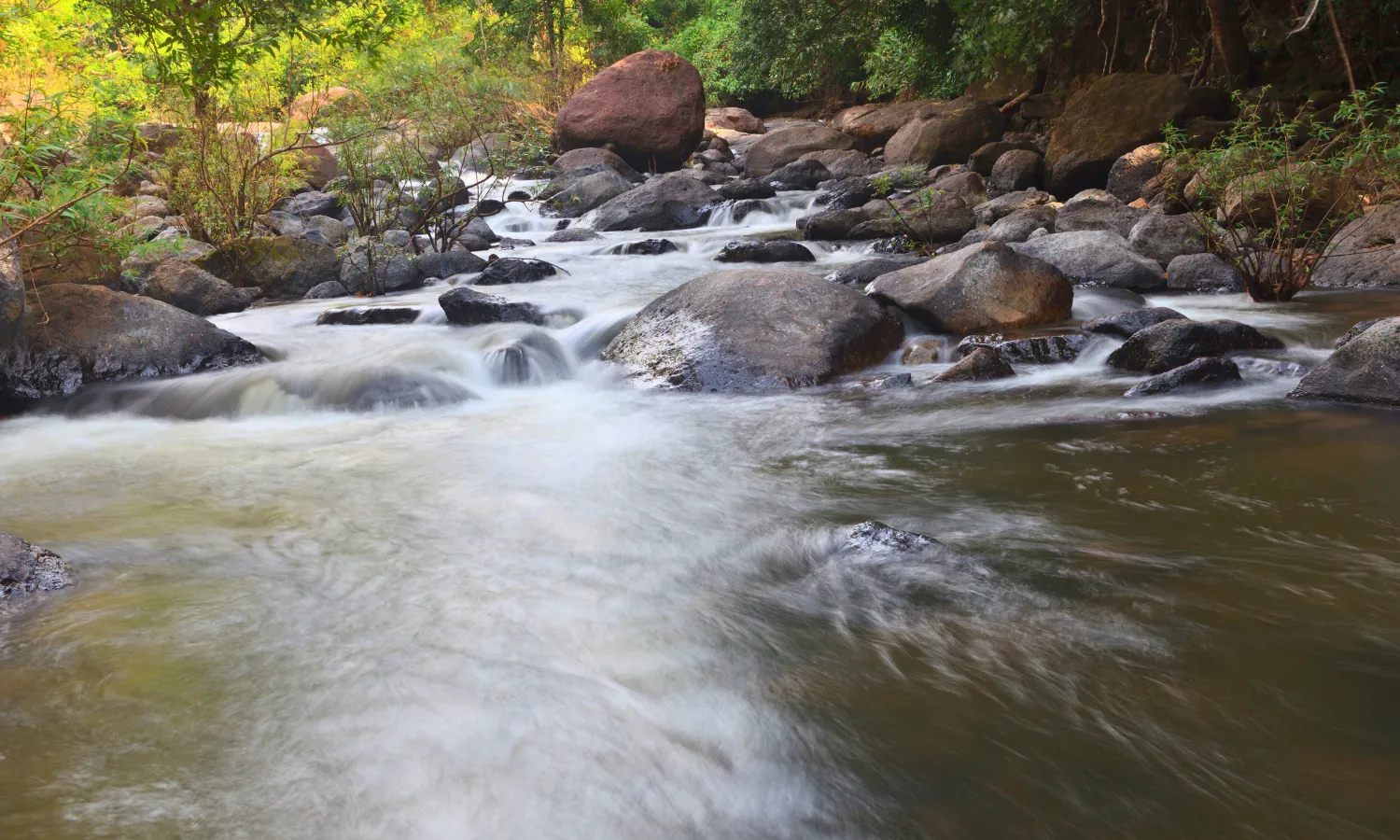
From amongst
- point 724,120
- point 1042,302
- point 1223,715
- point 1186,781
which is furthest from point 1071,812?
point 724,120

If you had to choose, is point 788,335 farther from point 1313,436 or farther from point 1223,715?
point 1223,715

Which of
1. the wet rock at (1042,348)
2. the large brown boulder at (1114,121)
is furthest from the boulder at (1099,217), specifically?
the wet rock at (1042,348)

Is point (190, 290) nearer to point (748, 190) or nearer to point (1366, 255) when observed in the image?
point (748, 190)

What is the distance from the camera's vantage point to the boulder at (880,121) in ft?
56.9

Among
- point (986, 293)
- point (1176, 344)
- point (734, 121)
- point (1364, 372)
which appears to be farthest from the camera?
point (734, 121)

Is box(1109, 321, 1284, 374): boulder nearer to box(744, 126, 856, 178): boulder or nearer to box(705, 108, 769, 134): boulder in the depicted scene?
box(744, 126, 856, 178): boulder

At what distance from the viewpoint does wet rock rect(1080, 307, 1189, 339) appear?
5.98 m

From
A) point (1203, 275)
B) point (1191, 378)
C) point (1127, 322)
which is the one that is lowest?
point (1191, 378)

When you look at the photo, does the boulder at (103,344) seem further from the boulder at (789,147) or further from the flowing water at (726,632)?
the boulder at (789,147)

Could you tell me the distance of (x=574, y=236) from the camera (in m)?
13.1

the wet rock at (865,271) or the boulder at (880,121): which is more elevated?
the boulder at (880,121)

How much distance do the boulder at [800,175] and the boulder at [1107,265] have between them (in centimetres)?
792

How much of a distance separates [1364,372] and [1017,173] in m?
8.54

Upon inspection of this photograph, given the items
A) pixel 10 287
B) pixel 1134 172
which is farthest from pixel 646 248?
pixel 10 287
